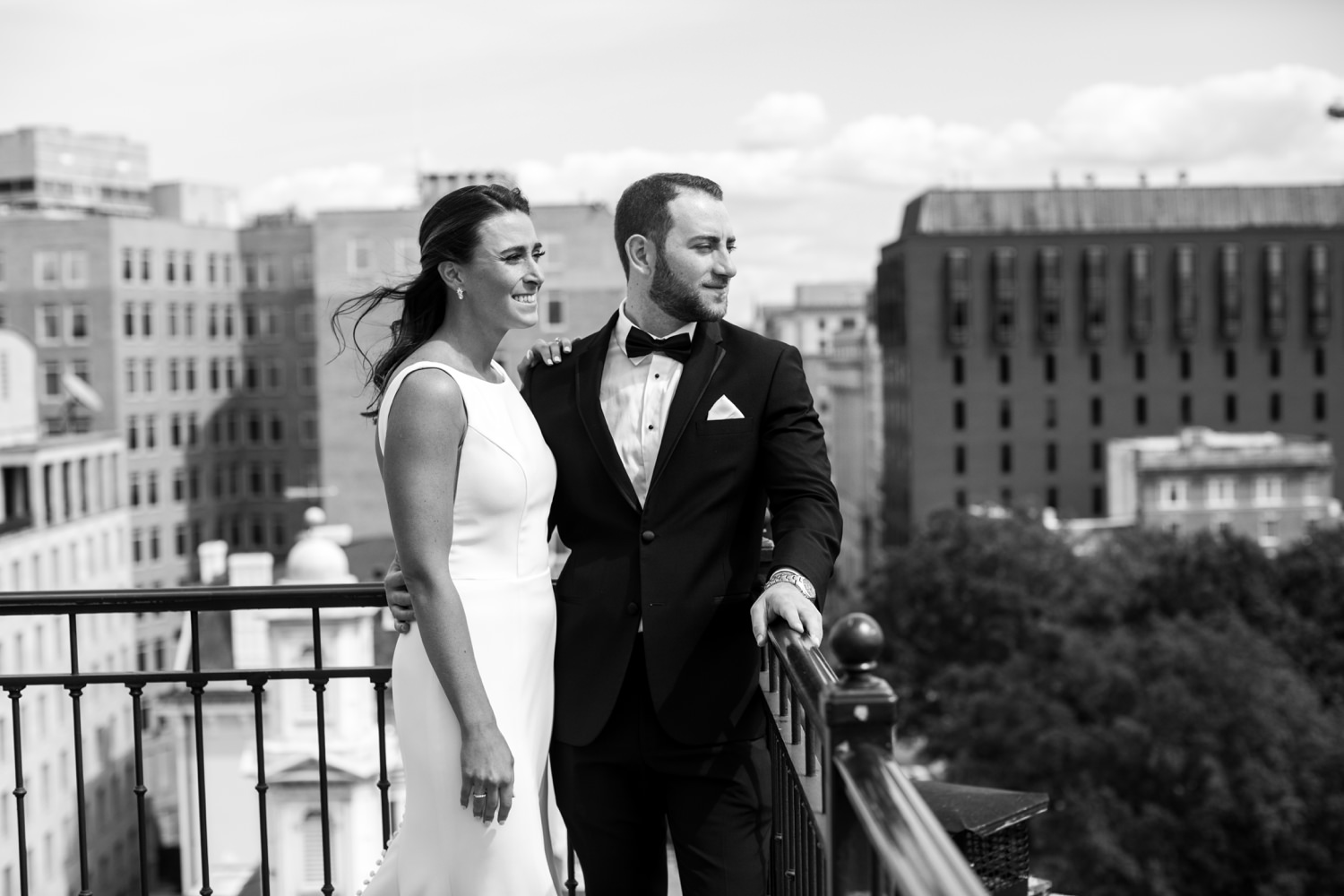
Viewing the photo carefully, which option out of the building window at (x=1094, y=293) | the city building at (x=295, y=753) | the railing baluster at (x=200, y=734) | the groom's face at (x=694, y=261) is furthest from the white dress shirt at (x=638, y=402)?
the building window at (x=1094, y=293)

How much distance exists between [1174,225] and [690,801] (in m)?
95.1

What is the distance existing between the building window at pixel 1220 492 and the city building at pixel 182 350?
47.7 m

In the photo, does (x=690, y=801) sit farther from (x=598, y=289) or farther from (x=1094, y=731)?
(x=598, y=289)

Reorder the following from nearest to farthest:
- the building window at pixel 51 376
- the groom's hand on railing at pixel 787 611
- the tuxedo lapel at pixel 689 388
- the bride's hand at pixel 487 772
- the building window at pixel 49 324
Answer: the groom's hand on railing at pixel 787 611
the bride's hand at pixel 487 772
the tuxedo lapel at pixel 689 388
the building window at pixel 49 324
the building window at pixel 51 376

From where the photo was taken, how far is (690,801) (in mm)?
4168

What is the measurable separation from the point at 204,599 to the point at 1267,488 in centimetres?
8435

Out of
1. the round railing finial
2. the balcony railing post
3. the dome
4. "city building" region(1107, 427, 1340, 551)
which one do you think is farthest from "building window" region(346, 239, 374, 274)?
the round railing finial

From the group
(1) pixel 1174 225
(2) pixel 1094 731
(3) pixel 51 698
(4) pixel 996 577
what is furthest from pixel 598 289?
(1) pixel 1174 225

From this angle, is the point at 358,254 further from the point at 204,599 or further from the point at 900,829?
the point at 900,829

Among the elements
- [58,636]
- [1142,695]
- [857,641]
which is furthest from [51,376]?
[857,641]

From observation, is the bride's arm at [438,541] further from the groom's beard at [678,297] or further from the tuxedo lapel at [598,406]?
the groom's beard at [678,297]

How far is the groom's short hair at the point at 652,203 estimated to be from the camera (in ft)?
13.7

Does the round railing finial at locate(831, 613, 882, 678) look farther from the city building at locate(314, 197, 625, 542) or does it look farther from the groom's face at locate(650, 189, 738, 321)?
the city building at locate(314, 197, 625, 542)

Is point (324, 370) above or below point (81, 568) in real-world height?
above
